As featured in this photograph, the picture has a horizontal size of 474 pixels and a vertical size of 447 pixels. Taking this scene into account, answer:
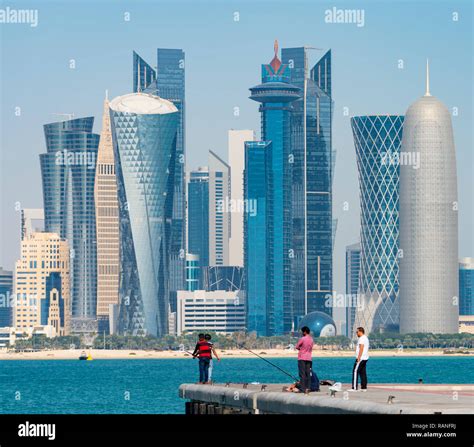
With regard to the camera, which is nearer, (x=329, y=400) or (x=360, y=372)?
(x=329, y=400)

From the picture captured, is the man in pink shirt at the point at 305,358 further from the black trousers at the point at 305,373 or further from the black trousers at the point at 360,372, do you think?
the black trousers at the point at 360,372

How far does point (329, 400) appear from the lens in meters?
50.6

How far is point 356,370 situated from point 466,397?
14.0 feet

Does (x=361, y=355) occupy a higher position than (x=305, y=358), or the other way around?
(x=361, y=355)

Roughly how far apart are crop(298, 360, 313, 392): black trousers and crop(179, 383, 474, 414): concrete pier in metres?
0.47

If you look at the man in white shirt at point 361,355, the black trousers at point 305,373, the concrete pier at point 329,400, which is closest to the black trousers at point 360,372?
the man in white shirt at point 361,355

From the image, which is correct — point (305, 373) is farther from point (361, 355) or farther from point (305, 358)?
point (361, 355)

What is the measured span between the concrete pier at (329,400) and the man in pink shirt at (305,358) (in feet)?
1.76

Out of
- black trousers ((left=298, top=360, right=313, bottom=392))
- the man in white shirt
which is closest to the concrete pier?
black trousers ((left=298, top=360, right=313, bottom=392))

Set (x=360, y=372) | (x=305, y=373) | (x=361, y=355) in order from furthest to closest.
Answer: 1. (x=360, y=372)
2. (x=305, y=373)
3. (x=361, y=355)

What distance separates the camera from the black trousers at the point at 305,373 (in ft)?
178

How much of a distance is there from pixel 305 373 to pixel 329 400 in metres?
4.05

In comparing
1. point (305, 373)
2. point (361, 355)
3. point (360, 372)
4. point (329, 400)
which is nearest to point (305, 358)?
point (305, 373)
